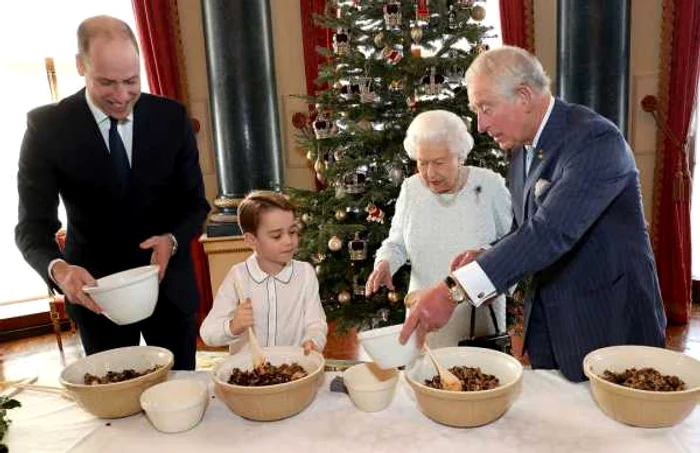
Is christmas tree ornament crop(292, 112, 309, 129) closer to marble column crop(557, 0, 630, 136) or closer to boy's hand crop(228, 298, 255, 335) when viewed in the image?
marble column crop(557, 0, 630, 136)

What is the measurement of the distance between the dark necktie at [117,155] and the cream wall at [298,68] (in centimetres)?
328

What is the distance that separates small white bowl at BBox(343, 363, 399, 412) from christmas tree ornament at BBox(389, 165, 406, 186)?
6.65ft

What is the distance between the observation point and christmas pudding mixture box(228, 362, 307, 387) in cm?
141

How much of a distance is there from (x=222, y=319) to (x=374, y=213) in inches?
66.0

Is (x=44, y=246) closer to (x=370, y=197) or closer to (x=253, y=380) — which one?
(x=253, y=380)

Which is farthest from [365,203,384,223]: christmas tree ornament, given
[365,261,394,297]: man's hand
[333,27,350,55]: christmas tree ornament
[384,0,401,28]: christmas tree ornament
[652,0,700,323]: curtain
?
[652,0,700,323]: curtain

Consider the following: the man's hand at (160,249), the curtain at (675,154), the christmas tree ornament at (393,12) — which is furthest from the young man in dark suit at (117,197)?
the curtain at (675,154)

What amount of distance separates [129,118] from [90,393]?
0.88 m

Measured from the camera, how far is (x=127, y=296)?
55.7 inches

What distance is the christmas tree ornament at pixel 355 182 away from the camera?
3420mm

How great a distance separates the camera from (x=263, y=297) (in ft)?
6.25

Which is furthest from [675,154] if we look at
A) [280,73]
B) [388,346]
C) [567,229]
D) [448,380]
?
[388,346]

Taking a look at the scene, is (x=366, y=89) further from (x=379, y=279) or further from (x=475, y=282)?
(x=475, y=282)

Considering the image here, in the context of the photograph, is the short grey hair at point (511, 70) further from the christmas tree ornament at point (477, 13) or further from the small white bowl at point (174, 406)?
the christmas tree ornament at point (477, 13)
